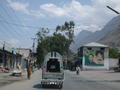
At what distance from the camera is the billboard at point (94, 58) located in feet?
359

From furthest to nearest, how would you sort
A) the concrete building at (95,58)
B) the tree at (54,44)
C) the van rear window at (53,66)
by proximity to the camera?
the tree at (54,44) < the concrete building at (95,58) < the van rear window at (53,66)

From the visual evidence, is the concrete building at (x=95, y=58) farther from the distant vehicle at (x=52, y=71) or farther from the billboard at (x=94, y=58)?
the distant vehicle at (x=52, y=71)

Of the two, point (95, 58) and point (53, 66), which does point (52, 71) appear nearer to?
point (53, 66)

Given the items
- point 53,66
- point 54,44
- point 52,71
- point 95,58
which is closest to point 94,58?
point 95,58

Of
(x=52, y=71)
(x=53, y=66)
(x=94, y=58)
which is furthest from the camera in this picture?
(x=94, y=58)

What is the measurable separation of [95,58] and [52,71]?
7811cm

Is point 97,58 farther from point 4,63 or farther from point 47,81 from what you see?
point 47,81

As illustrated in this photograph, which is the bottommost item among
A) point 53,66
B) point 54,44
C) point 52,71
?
point 52,71

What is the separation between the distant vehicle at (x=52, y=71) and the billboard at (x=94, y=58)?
7725 centimetres

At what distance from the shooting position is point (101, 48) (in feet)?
371

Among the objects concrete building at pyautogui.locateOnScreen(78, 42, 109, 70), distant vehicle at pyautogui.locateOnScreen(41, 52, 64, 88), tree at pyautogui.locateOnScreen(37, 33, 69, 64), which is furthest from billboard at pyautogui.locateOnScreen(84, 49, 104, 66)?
distant vehicle at pyautogui.locateOnScreen(41, 52, 64, 88)

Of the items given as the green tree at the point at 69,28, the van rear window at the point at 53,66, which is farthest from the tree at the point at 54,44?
the van rear window at the point at 53,66

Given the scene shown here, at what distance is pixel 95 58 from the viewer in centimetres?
10931

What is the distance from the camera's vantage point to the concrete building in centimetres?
10925
